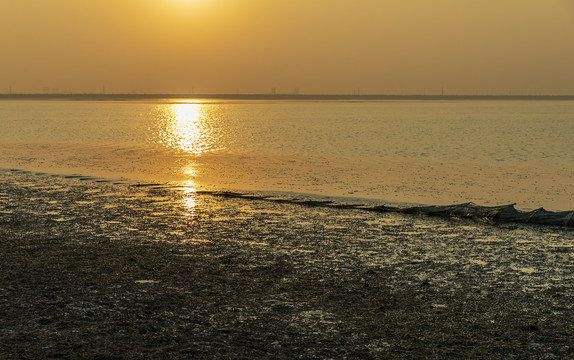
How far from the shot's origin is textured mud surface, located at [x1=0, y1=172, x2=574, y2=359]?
7.18 metres

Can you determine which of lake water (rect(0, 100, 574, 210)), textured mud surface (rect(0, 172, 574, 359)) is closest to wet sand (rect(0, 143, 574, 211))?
lake water (rect(0, 100, 574, 210))

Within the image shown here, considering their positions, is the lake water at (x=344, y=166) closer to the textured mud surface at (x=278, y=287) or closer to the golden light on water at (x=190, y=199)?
the golden light on water at (x=190, y=199)

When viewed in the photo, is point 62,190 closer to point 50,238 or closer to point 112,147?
point 50,238

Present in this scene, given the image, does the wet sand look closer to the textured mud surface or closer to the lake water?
the lake water

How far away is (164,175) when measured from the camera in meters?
28.2

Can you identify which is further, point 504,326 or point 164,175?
point 164,175

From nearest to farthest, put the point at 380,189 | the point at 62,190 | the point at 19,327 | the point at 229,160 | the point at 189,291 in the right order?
the point at 19,327, the point at 189,291, the point at 62,190, the point at 380,189, the point at 229,160

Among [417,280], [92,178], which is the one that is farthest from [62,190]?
[417,280]

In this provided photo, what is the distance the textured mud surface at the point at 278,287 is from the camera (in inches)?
283

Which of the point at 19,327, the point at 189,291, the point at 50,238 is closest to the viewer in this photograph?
the point at 19,327

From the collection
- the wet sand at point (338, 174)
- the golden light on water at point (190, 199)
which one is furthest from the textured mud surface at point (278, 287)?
the wet sand at point (338, 174)

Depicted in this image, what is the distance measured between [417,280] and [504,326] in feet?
7.45

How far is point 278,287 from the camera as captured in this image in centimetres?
952

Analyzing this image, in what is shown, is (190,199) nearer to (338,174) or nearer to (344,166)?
(338,174)
